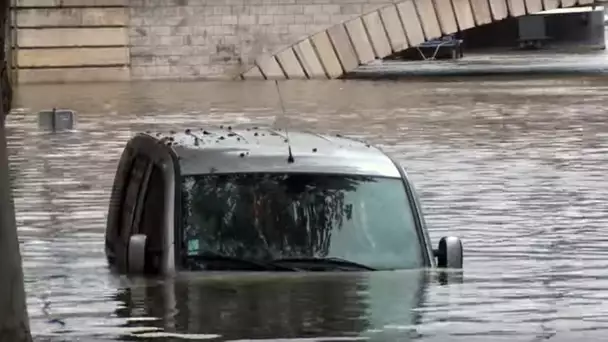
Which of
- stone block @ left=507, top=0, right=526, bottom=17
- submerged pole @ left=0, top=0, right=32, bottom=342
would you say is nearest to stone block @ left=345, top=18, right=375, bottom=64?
stone block @ left=507, top=0, right=526, bottom=17

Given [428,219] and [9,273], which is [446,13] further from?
[9,273]

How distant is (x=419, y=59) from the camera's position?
208 feet

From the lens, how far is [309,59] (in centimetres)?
4284

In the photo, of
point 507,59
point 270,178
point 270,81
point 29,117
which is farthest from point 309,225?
point 507,59

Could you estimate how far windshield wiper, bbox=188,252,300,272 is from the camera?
344 inches

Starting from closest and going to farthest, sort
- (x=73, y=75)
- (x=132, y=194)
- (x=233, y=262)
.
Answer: (x=233, y=262) → (x=132, y=194) → (x=73, y=75)

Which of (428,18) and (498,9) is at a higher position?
(498,9)

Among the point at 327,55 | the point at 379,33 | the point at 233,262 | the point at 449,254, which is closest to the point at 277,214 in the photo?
the point at 233,262

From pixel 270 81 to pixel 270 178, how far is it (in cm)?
3203

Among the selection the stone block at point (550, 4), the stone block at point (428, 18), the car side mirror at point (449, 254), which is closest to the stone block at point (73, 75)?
the stone block at point (428, 18)

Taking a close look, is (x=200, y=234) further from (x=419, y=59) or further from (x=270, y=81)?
(x=419, y=59)

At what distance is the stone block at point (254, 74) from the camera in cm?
4191

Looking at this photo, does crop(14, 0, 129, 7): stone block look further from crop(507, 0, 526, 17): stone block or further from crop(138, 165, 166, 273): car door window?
crop(138, 165, 166, 273): car door window

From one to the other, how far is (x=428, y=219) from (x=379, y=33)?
29513 millimetres
